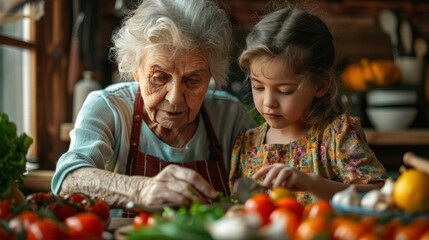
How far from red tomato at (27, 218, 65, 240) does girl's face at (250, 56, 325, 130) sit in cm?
84

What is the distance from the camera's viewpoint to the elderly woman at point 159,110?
1.80m

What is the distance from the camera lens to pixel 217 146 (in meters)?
2.08

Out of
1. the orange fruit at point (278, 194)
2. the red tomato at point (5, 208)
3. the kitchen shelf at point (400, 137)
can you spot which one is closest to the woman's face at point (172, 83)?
the orange fruit at point (278, 194)

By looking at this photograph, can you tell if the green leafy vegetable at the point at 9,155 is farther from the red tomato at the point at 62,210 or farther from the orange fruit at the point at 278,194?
the orange fruit at the point at 278,194

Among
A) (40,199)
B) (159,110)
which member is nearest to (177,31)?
(159,110)

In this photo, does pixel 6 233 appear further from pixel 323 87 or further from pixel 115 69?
pixel 115 69

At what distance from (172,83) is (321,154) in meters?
0.48

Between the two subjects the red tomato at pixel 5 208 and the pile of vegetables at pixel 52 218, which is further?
the red tomato at pixel 5 208

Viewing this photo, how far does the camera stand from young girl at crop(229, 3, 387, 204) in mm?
1748

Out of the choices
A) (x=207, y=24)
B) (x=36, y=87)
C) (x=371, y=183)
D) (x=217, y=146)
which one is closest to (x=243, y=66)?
(x=207, y=24)

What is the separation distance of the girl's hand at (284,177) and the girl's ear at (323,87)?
42 cm

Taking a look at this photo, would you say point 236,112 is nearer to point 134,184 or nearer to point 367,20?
point 134,184

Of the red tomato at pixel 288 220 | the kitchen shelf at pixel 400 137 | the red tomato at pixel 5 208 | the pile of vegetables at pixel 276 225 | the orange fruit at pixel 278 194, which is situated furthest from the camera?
the kitchen shelf at pixel 400 137

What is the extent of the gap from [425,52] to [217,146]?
2030 millimetres
